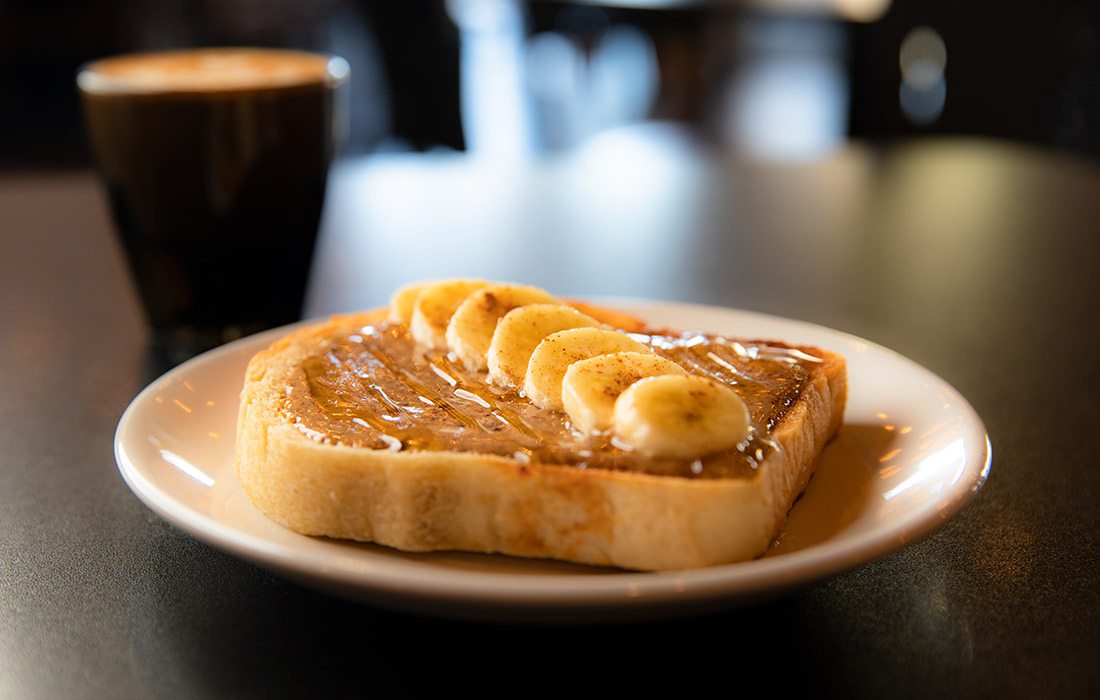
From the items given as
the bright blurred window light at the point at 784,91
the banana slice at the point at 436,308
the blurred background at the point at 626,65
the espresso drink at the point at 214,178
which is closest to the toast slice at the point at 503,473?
the banana slice at the point at 436,308

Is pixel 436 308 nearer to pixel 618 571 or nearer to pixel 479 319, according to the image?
pixel 479 319

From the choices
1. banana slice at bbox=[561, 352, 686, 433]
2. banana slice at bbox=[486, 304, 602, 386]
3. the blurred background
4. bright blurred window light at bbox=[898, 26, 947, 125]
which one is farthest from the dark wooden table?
bright blurred window light at bbox=[898, 26, 947, 125]

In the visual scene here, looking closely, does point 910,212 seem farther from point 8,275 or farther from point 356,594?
point 356,594

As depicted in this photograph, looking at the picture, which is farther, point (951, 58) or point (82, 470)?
point (951, 58)

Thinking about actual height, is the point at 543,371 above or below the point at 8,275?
above

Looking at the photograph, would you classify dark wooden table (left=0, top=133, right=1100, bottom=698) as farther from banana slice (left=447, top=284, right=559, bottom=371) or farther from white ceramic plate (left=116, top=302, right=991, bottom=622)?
banana slice (left=447, top=284, right=559, bottom=371)

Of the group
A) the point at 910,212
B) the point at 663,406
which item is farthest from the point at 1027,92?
the point at 663,406

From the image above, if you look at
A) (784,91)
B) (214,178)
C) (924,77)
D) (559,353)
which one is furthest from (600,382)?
(784,91)
